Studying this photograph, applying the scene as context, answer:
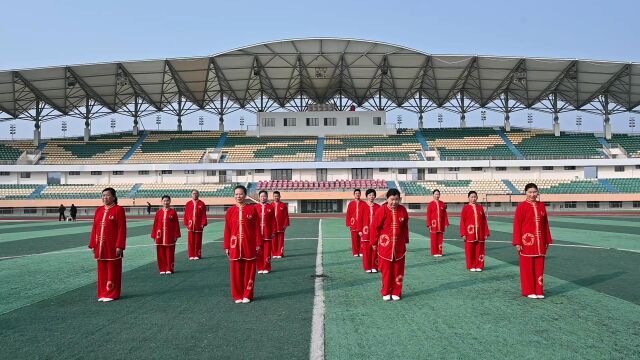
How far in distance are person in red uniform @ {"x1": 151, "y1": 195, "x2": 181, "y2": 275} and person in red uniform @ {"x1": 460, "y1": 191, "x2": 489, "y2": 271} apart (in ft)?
23.8

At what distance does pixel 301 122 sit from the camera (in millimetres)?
59062

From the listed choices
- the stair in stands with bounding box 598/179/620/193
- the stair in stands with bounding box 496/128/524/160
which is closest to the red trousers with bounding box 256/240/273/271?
the stair in stands with bounding box 496/128/524/160

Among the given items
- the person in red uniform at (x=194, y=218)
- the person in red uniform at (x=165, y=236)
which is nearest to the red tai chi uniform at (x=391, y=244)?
the person in red uniform at (x=165, y=236)

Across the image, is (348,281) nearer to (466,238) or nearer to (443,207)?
(466,238)

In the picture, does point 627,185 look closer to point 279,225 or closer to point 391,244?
point 279,225

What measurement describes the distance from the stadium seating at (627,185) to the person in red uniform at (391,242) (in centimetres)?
5021

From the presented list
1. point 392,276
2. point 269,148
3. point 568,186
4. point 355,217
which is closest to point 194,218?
point 355,217

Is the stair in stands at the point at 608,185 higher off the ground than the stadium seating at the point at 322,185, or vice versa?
the stadium seating at the point at 322,185

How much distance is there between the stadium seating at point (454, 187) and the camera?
4775cm

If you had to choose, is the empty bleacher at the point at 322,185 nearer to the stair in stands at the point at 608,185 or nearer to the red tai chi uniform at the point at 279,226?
the stair in stands at the point at 608,185

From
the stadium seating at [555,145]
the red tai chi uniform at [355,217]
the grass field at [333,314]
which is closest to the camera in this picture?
the grass field at [333,314]

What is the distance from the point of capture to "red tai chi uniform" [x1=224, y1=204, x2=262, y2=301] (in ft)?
25.0

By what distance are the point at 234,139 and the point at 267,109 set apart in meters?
6.16

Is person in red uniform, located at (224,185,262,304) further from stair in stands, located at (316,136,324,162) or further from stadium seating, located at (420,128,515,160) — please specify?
stadium seating, located at (420,128,515,160)
